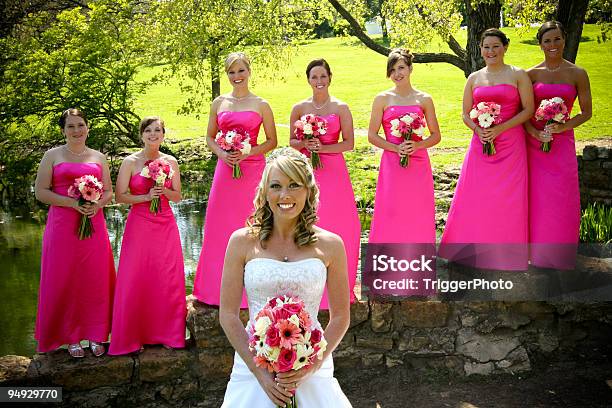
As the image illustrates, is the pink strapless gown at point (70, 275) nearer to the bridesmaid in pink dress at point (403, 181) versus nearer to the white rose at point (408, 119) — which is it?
the bridesmaid in pink dress at point (403, 181)

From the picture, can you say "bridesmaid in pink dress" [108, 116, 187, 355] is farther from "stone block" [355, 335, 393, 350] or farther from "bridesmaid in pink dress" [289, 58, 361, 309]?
"stone block" [355, 335, 393, 350]

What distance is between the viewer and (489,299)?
21.6ft

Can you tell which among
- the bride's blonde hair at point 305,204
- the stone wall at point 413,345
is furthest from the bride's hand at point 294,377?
the stone wall at point 413,345

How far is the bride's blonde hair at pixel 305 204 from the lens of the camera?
416 cm

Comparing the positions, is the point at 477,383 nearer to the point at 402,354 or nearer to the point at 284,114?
the point at 402,354

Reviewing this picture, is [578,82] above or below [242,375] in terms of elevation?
above

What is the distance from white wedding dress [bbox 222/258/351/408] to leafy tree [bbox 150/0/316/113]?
12.0 meters

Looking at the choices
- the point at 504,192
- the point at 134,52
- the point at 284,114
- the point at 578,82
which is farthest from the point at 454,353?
the point at 284,114

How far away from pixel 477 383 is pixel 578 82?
288 cm

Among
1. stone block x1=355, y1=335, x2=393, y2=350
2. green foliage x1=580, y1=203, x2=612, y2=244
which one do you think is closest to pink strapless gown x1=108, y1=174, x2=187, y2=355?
stone block x1=355, y1=335, x2=393, y2=350

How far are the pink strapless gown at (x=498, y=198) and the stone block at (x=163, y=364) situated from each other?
2734 millimetres

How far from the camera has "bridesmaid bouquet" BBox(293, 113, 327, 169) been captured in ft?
21.4

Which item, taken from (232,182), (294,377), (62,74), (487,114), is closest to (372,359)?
(232,182)

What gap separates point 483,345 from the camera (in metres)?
6.68
